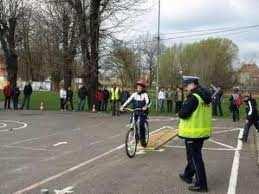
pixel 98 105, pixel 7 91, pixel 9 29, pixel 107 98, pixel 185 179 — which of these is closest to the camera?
pixel 185 179

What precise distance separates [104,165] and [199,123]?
3.11 meters

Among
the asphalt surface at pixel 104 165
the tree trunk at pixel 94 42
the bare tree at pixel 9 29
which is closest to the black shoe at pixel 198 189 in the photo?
the asphalt surface at pixel 104 165

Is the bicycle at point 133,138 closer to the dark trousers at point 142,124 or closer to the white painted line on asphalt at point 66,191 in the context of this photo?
the dark trousers at point 142,124

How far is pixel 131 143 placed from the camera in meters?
13.5

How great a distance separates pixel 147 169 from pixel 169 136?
22.8 ft

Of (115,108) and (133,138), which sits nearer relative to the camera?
(133,138)

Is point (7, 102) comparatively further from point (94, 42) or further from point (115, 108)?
point (115, 108)

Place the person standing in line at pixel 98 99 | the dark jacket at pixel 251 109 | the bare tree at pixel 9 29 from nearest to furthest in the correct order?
the dark jacket at pixel 251 109 → the person standing in line at pixel 98 99 → the bare tree at pixel 9 29

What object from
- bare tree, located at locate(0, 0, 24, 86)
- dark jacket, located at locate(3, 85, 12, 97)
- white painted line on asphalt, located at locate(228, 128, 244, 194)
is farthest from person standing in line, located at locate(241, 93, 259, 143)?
bare tree, located at locate(0, 0, 24, 86)

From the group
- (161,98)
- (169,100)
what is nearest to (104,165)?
(169,100)

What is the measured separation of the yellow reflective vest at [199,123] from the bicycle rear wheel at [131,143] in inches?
149

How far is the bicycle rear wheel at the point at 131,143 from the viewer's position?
13147 millimetres

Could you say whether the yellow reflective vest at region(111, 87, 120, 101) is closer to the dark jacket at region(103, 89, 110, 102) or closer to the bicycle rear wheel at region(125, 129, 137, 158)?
the dark jacket at region(103, 89, 110, 102)

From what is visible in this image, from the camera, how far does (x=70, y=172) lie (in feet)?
35.3
